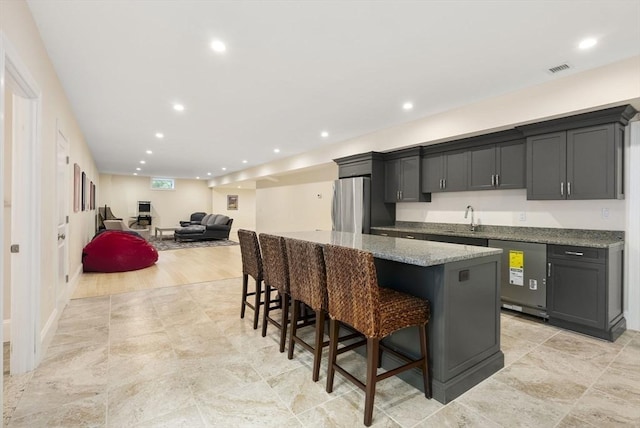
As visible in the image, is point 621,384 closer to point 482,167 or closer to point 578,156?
point 578,156

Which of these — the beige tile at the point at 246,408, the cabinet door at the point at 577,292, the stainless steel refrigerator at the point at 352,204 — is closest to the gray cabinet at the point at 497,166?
the cabinet door at the point at 577,292

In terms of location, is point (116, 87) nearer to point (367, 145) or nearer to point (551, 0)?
point (367, 145)

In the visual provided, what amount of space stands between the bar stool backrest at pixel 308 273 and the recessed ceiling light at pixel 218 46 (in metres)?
1.83

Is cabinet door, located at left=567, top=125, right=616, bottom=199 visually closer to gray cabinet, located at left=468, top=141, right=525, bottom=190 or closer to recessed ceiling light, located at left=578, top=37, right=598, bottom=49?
gray cabinet, located at left=468, top=141, right=525, bottom=190

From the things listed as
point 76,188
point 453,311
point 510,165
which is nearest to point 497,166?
point 510,165

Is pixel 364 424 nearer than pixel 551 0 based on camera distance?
Yes

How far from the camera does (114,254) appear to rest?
5.63m

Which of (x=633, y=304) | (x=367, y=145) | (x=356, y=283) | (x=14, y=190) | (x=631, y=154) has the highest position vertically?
(x=367, y=145)

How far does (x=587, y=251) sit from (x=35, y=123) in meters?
4.97

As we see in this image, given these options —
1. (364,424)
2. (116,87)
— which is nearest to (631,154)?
(364,424)

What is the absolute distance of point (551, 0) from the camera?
2066 mm

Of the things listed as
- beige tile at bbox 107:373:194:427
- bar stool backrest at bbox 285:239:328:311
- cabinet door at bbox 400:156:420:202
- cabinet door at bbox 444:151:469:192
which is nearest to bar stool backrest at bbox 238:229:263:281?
bar stool backrest at bbox 285:239:328:311

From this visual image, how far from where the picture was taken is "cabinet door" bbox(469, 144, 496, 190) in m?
4.02

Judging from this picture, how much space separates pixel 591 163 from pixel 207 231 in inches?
387
